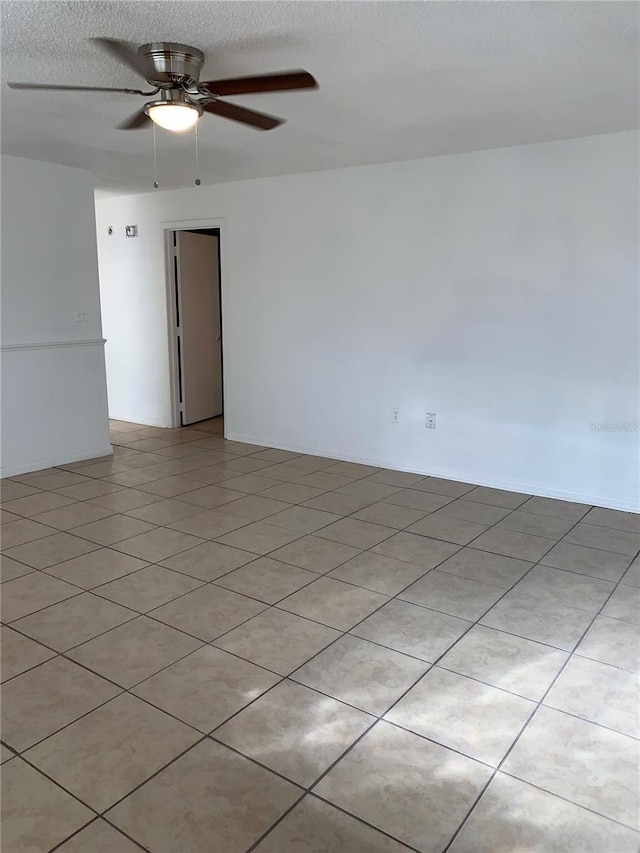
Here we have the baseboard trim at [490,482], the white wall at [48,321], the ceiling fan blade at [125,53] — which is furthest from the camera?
the white wall at [48,321]

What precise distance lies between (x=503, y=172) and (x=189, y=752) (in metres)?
3.89

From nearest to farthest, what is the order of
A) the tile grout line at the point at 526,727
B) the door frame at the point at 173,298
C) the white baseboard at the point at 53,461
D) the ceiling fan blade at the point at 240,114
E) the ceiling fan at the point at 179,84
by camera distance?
the tile grout line at the point at 526,727, the ceiling fan at the point at 179,84, the ceiling fan blade at the point at 240,114, the white baseboard at the point at 53,461, the door frame at the point at 173,298

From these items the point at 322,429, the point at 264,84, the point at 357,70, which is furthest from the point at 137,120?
the point at 322,429

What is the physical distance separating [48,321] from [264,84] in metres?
3.25

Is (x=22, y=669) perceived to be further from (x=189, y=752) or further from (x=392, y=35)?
(x=392, y=35)

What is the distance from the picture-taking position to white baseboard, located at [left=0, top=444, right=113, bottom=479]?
480 cm

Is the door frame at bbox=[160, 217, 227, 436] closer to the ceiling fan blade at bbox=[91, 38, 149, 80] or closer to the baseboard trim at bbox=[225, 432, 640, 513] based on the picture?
the baseboard trim at bbox=[225, 432, 640, 513]

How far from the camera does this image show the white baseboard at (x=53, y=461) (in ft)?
15.7

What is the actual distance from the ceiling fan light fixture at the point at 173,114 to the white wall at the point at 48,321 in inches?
102

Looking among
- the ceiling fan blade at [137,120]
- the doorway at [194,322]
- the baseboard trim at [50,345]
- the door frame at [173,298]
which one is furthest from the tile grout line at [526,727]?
the doorway at [194,322]

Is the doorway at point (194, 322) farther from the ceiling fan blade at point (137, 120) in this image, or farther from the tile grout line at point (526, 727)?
the tile grout line at point (526, 727)

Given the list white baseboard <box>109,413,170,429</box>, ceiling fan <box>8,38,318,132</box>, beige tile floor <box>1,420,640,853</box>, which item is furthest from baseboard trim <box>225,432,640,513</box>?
ceiling fan <box>8,38,318,132</box>

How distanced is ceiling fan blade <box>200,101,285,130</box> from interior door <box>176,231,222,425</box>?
3539mm

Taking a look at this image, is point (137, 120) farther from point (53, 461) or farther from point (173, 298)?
point (173, 298)
